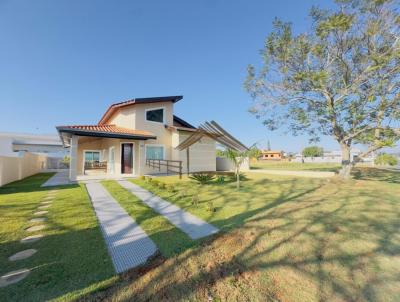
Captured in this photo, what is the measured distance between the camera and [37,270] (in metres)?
2.67

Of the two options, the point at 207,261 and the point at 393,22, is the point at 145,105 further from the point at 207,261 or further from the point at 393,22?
the point at 393,22

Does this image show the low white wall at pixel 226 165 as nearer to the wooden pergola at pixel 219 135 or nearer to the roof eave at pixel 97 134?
the wooden pergola at pixel 219 135

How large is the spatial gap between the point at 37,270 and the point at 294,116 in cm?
1484

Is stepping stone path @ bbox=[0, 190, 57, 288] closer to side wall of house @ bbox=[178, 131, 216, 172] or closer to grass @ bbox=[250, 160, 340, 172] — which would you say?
side wall of house @ bbox=[178, 131, 216, 172]

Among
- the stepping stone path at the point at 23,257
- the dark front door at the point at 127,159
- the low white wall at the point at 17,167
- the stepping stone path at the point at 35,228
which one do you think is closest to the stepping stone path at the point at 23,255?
the stepping stone path at the point at 23,257

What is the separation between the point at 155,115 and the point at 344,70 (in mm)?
13162

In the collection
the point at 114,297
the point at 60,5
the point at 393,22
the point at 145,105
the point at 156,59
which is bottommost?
the point at 114,297

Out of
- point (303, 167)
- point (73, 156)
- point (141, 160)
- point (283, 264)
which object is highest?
point (73, 156)

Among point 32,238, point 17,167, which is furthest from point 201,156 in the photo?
point 32,238

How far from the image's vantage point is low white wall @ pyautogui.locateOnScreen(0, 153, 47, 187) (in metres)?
9.97

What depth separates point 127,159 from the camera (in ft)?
48.7

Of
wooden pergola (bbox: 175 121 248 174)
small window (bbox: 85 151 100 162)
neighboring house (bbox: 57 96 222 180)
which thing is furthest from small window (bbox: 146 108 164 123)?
small window (bbox: 85 151 100 162)

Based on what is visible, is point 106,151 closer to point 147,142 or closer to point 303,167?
point 147,142

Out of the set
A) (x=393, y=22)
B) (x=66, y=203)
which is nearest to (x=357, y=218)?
(x=66, y=203)
